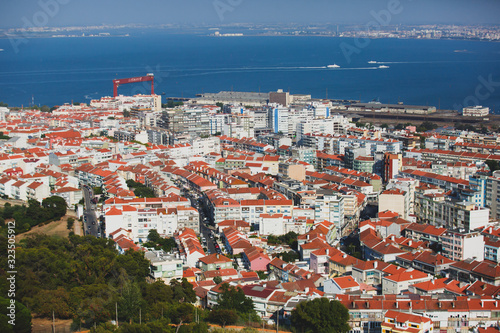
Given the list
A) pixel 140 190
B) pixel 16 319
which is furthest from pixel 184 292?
pixel 140 190

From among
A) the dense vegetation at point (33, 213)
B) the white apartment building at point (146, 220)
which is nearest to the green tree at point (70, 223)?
the dense vegetation at point (33, 213)

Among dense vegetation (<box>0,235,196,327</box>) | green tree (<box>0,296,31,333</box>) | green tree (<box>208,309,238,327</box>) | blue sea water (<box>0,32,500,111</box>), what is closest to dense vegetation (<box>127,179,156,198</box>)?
dense vegetation (<box>0,235,196,327</box>)

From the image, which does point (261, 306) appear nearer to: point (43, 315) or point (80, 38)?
point (43, 315)

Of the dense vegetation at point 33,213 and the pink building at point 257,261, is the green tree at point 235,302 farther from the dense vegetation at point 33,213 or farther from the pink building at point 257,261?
the dense vegetation at point 33,213

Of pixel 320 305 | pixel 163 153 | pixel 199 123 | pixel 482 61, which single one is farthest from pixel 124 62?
pixel 320 305

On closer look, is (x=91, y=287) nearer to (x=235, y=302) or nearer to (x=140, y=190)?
(x=235, y=302)

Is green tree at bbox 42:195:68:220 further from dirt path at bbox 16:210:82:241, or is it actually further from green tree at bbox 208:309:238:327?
green tree at bbox 208:309:238:327

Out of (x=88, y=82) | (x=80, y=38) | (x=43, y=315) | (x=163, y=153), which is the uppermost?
(x=80, y=38)
